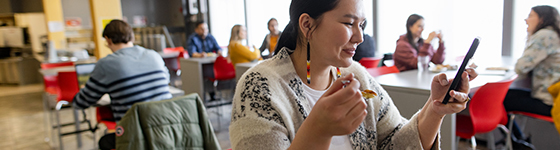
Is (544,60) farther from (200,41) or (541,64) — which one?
(200,41)

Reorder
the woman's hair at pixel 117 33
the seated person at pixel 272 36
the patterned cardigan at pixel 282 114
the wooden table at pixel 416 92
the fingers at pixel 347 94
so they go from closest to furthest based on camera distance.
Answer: the fingers at pixel 347 94, the patterned cardigan at pixel 282 114, the wooden table at pixel 416 92, the woman's hair at pixel 117 33, the seated person at pixel 272 36

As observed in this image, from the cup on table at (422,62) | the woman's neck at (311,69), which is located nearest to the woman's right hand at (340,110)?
the woman's neck at (311,69)

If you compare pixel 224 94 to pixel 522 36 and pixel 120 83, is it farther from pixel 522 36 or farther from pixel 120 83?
pixel 522 36

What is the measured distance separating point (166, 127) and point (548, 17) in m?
2.70

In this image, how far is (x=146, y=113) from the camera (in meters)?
1.66

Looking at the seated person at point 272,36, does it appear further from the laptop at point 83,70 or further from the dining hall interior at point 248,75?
the laptop at point 83,70

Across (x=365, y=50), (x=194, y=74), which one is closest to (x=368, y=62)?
(x=365, y=50)

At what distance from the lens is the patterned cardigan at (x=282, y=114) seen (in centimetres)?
83

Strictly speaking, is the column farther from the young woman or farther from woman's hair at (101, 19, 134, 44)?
the young woman

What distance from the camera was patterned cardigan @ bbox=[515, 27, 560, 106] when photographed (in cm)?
243

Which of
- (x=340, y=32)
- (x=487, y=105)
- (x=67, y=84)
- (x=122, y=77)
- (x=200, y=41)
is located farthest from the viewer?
(x=200, y=41)

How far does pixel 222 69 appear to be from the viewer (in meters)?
4.59

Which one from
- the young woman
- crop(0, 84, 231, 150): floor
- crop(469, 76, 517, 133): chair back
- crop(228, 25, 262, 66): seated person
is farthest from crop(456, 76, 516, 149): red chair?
crop(228, 25, 262, 66): seated person

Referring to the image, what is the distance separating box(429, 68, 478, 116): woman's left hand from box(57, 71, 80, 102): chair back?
3.02m
